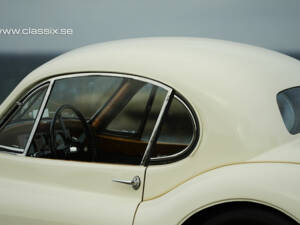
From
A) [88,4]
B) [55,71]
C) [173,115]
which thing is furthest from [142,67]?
[88,4]

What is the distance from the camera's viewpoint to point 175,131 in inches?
141

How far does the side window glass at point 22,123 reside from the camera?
393cm

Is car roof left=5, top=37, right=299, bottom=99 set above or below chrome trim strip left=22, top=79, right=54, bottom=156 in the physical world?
above

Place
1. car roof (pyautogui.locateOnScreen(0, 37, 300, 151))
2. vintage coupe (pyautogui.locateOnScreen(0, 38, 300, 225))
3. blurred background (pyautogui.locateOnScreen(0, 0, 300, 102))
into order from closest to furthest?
1. vintage coupe (pyautogui.locateOnScreen(0, 38, 300, 225))
2. car roof (pyautogui.locateOnScreen(0, 37, 300, 151))
3. blurred background (pyautogui.locateOnScreen(0, 0, 300, 102))

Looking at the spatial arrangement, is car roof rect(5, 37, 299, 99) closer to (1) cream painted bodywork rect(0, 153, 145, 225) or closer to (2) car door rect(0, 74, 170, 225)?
(2) car door rect(0, 74, 170, 225)

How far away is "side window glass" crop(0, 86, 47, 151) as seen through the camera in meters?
3.93

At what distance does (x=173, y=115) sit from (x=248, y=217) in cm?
70

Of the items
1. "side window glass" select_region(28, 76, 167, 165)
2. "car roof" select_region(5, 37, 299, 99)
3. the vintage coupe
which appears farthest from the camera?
"side window glass" select_region(28, 76, 167, 165)

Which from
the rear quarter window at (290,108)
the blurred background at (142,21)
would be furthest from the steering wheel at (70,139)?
the blurred background at (142,21)

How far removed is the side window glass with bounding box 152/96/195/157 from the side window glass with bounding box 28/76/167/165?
16 cm

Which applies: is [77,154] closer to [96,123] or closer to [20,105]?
[96,123]

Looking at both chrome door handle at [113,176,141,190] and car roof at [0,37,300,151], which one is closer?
car roof at [0,37,300,151]

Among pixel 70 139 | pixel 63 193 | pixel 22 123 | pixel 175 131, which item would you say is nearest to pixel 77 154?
pixel 70 139

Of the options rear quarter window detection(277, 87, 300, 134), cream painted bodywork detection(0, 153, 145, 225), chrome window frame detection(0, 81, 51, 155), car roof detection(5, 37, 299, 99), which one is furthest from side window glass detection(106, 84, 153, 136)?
rear quarter window detection(277, 87, 300, 134)
